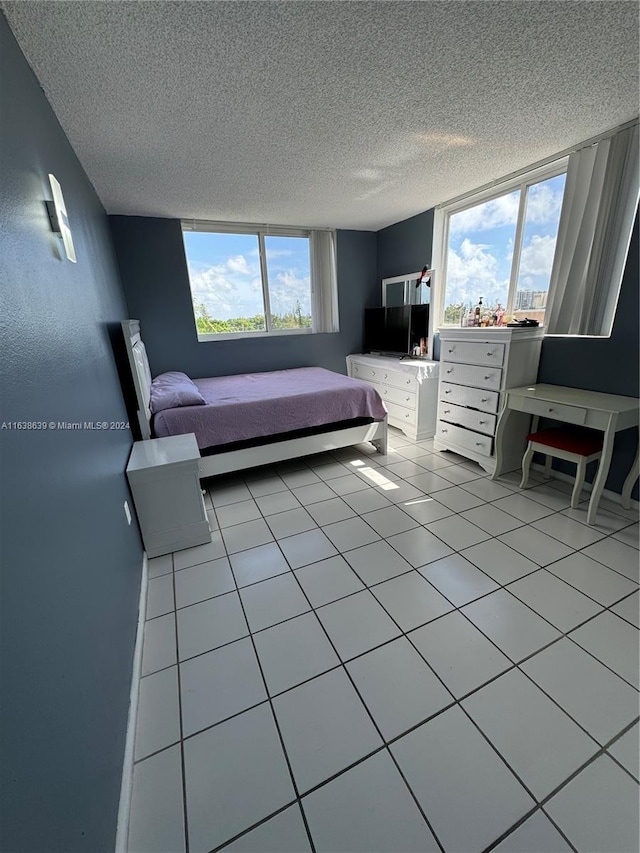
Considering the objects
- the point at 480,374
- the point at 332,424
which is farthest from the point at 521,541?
the point at 332,424

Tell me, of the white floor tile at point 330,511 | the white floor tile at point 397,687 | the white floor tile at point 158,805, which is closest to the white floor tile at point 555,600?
the white floor tile at point 397,687

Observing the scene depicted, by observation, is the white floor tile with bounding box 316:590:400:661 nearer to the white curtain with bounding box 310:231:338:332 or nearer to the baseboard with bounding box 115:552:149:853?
the baseboard with bounding box 115:552:149:853

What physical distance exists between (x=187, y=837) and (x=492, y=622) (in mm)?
1323

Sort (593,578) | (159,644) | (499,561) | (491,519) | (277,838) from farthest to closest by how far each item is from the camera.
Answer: (491,519), (499,561), (593,578), (159,644), (277,838)

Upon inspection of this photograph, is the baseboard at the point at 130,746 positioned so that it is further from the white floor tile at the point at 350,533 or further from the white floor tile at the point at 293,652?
the white floor tile at the point at 350,533

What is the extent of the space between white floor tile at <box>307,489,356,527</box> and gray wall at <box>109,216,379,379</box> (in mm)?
2390

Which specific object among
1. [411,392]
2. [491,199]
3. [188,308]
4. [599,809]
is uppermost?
[491,199]

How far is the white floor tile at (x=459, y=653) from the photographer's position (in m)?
1.33

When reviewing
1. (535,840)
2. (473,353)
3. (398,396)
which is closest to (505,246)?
(473,353)

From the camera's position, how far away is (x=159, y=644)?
60.4 inches

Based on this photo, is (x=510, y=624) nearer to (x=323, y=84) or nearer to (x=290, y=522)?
(x=290, y=522)

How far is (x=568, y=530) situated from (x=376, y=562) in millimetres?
1268

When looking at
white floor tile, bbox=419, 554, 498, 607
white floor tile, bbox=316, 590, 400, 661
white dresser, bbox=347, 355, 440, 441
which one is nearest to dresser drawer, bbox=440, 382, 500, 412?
white dresser, bbox=347, 355, 440, 441

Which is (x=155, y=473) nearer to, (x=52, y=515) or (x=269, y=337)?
(x=52, y=515)
